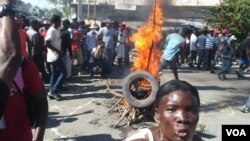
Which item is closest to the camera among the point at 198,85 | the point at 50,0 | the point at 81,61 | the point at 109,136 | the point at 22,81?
the point at 22,81

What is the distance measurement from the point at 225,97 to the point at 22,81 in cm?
774

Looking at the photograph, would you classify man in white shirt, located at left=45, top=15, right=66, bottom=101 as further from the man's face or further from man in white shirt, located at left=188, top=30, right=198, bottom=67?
man in white shirt, located at left=188, top=30, right=198, bottom=67

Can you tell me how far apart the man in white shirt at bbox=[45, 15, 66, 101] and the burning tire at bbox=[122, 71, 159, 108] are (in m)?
1.99

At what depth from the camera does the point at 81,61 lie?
1209 cm

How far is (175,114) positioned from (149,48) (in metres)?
6.19

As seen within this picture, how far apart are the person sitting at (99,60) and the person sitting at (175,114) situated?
9.61m

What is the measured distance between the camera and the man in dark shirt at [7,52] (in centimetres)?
167

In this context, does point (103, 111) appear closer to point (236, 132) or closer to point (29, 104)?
point (236, 132)

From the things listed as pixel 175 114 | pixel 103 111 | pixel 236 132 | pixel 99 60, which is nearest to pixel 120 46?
pixel 99 60

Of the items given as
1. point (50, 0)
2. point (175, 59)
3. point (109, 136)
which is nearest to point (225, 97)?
point (175, 59)

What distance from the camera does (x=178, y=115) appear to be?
1.83 metres

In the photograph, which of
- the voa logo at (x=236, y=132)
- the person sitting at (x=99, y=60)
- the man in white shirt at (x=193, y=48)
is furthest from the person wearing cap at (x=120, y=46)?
the voa logo at (x=236, y=132)

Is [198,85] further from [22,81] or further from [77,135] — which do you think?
[22,81]

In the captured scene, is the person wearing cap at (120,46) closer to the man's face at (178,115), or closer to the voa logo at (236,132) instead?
the voa logo at (236,132)
